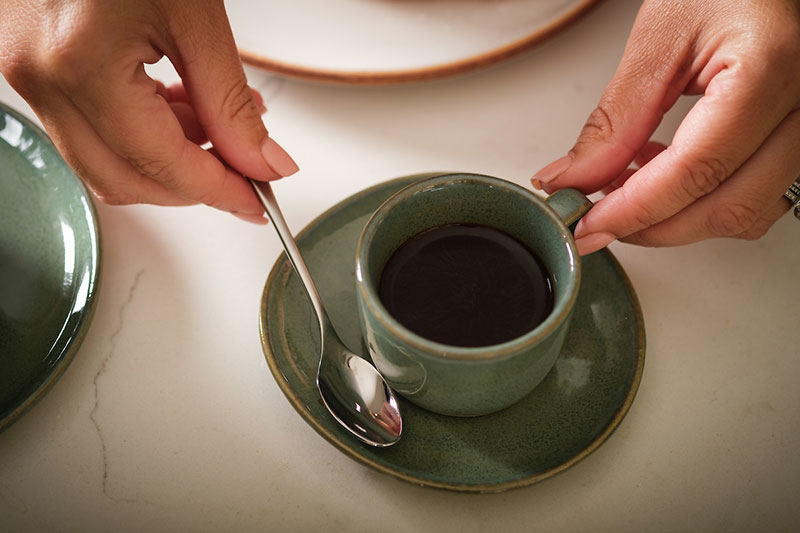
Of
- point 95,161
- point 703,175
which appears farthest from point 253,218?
point 703,175

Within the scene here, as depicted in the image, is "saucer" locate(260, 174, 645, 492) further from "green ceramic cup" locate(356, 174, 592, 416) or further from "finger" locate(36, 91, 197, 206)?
"finger" locate(36, 91, 197, 206)

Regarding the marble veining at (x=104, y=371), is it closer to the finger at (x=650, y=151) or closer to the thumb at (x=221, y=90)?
the thumb at (x=221, y=90)

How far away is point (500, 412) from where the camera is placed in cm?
57

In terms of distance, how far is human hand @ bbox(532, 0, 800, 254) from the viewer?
0.57 metres

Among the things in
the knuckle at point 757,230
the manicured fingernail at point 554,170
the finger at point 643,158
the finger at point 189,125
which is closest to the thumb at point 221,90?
the finger at point 189,125

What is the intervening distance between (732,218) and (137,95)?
59 centimetres

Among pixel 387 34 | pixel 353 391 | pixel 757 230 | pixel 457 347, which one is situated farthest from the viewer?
pixel 387 34

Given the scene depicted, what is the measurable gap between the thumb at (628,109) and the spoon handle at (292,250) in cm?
27

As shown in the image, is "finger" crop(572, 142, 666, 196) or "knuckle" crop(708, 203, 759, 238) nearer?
"knuckle" crop(708, 203, 759, 238)

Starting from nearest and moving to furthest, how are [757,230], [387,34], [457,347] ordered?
[457,347]
[757,230]
[387,34]

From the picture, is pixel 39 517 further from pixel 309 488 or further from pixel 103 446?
pixel 309 488

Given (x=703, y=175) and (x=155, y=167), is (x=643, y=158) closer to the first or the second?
(x=703, y=175)

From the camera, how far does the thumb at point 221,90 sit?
586mm

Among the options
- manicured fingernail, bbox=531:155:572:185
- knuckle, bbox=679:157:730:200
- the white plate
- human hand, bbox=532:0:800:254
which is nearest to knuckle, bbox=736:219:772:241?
human hand, bbox=532:0:800:254
